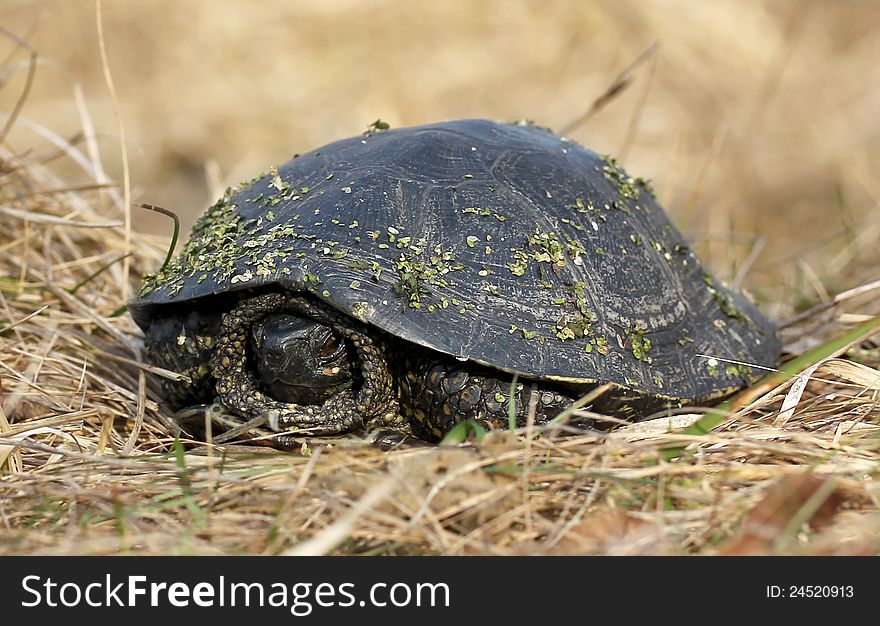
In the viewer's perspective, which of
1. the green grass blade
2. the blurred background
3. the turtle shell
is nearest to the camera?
the green grass blade

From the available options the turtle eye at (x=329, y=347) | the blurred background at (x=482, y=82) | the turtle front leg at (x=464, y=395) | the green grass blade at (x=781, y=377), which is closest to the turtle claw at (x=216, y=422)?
the turtle eye at (x=329, y=347)

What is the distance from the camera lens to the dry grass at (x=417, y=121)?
188 centimetres

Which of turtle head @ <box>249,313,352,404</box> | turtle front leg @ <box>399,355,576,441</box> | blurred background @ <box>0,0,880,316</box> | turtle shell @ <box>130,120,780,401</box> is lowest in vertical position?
turtle front leg @ <box>399,355,576,441</box>

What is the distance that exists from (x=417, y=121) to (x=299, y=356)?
643 centimetres

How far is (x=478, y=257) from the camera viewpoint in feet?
8.30

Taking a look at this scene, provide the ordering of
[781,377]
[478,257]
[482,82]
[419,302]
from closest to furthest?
[419,302], [478,257], [781,377], [482,82]

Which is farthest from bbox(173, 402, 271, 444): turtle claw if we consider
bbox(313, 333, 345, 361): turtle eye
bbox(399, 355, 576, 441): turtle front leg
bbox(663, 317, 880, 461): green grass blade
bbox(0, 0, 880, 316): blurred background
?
bbox(0, 0, 880, 316): blurred background

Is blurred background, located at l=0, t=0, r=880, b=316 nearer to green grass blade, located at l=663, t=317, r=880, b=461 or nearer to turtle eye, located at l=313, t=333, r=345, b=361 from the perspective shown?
green grass blade, located at l=663, t=317, r=880, b=461

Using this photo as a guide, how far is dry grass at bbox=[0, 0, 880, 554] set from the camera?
1885 millimetres

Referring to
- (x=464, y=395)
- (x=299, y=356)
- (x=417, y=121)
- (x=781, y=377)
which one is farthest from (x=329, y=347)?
(x=417, y=121)

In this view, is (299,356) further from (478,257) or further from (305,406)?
(478,257)

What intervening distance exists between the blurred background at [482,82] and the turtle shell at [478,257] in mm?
4886
